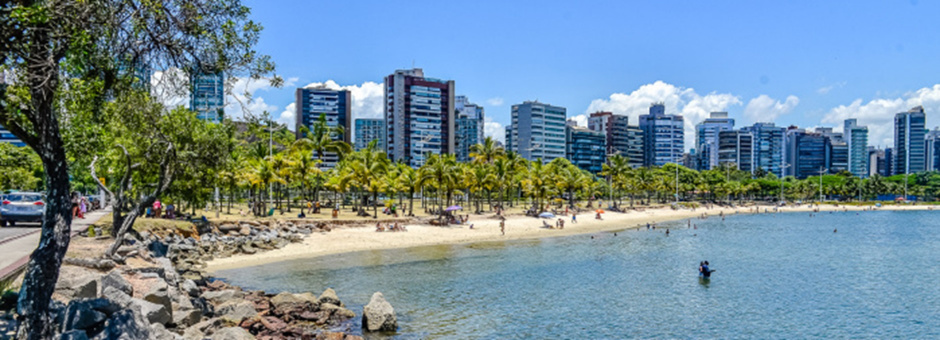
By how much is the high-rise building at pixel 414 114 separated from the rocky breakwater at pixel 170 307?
13114 centimetres

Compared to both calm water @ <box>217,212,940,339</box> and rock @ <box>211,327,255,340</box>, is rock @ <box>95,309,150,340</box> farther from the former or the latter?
calm water @ <box>217,212,940,339</box>

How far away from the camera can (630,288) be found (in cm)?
3014

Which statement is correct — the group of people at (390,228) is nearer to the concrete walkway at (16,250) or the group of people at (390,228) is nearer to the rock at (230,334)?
the concrete walkway at (16,250)

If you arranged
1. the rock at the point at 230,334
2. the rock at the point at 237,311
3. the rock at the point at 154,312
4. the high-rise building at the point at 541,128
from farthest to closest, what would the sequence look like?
the high-rise building at the point at 541,128 < the rock at the point at 237,311 < the rock at the point at 230,334 < the rock at the point at 154,312

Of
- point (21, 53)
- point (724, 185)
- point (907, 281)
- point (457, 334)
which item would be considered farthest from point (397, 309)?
point (724, 185)

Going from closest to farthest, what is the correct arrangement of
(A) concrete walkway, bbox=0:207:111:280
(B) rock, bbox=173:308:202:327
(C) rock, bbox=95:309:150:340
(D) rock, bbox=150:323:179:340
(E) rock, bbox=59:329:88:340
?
(E) rock, bbox=59:329:88:340, (C) rock, bbox=95:309:150:340, (D) rock, bbox=150:323:179:340, (B) rock, bbox=173:308:202:327, (A) concrete walkway, bbox=0:207:111:280

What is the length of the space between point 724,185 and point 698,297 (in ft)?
375

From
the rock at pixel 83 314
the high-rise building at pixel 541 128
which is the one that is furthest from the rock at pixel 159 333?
A: the high-rise building at pixel 541 128

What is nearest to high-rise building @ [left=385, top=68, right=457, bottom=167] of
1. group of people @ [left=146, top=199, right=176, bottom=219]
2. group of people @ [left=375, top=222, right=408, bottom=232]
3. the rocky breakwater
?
group of people @ [left=375, top=222, right=408, bottom=232]

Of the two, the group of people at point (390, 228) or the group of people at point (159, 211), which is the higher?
the group of people at point (159, 211)

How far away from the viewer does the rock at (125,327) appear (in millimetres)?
11547

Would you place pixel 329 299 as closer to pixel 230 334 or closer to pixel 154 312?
pixel 230 334

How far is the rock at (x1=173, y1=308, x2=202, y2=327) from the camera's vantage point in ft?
52.2

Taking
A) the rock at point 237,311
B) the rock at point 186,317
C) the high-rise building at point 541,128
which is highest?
the high-rise building at point 541,128
